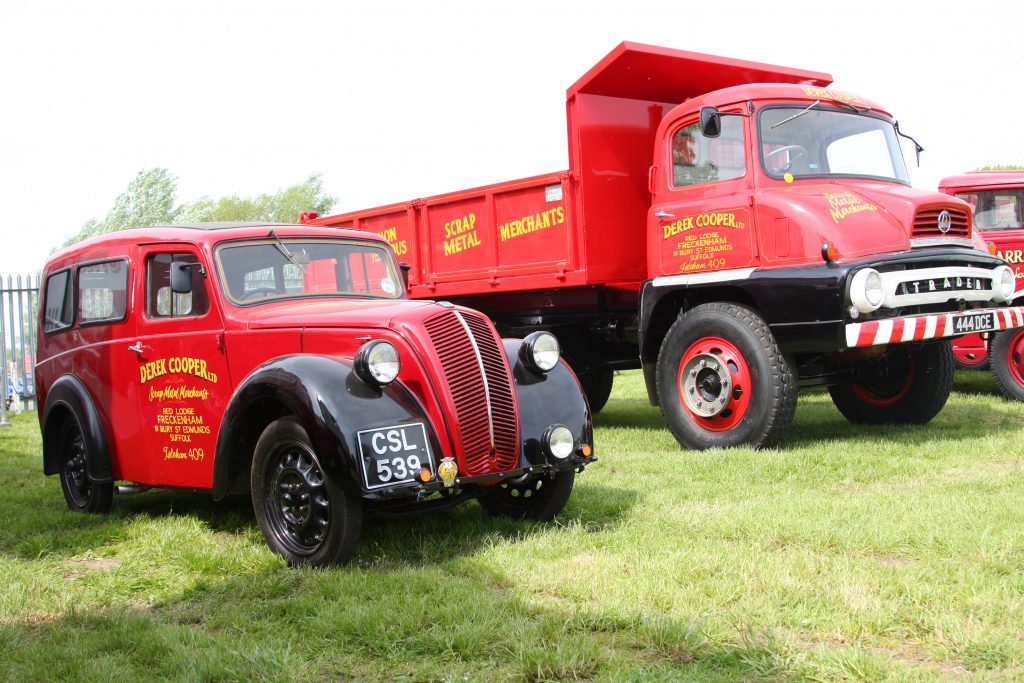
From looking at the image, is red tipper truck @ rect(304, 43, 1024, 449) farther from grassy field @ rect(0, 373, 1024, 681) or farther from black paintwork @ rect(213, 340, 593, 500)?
black paintwork @ rect(213, 340, 593, 500)

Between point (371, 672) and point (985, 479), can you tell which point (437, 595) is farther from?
point (985, 479)

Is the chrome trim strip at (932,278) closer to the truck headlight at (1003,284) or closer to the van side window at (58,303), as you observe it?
the truck headlight at (1003,284)

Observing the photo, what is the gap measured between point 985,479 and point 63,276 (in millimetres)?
6364

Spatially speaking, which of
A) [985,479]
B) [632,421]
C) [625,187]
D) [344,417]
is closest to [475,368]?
[344,417]

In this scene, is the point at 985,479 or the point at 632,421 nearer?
the point at 985,479

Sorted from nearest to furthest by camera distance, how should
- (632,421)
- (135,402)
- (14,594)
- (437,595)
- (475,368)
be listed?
(437,595), (14,594), (475,368), (135,402), (632,421)

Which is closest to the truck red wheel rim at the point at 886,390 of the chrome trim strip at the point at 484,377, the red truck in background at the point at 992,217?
the red truck in background at the point at 992,217

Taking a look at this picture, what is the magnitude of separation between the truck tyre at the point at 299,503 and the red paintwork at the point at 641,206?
13.9ft

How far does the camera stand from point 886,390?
29.8 feet

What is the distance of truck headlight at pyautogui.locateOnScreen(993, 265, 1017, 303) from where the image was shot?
7934mm

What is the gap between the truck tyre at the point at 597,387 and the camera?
11023 millimetres

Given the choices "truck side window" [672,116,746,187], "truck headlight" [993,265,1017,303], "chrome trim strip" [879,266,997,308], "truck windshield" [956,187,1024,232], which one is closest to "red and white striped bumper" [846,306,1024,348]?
"chrome trim strip" [879,266,997,308]

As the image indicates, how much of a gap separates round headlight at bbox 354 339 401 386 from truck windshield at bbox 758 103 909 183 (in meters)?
4.26

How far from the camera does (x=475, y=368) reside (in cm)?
498
